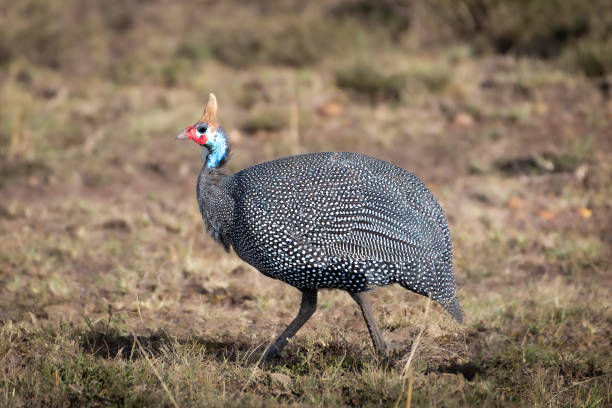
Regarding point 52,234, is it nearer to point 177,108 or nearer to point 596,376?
point 177,108

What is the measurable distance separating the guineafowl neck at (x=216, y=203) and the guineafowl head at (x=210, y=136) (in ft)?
0.19

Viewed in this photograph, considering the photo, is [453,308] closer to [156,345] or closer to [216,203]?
[216,203]

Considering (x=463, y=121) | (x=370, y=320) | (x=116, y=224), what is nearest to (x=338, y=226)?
(x=370, y=320)

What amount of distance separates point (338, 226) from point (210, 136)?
0.84m

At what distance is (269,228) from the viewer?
3.73 meters

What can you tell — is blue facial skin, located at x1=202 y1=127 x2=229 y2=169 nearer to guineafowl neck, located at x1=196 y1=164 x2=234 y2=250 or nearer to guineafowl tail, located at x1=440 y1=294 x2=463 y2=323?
guineafowl neck, located at x1=196 y1=164 x2=234 y2=250

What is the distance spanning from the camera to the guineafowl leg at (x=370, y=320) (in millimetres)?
3844

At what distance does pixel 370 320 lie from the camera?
3.87 meters

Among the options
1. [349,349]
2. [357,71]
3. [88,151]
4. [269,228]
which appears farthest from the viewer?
[357,71]

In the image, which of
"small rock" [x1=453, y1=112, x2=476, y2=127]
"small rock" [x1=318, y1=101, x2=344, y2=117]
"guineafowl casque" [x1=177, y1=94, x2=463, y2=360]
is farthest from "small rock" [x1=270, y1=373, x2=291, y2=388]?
"small rock" [x1=318, y1=101, x2=344, y2=117]

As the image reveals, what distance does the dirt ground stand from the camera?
12.1 feet

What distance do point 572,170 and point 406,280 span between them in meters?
3.50

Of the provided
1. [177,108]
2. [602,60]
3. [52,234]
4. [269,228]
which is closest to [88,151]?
[177,108]

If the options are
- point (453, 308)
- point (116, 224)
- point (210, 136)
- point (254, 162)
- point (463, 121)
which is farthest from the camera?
point (463, 121)
